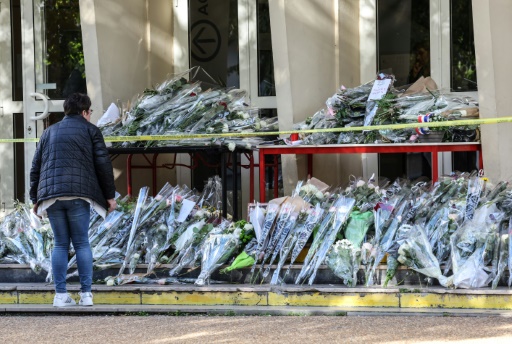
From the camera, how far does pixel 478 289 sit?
Result: 7.25 m

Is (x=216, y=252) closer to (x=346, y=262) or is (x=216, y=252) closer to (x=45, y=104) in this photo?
(x=346, y=262)

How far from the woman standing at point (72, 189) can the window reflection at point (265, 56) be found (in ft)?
13.6

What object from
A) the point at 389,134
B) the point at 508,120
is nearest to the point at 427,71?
the point at 389,134

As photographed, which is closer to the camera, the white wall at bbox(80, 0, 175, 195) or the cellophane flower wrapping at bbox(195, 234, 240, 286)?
the cellophane flower wrapping at bbox(195, 234, 240, 286)

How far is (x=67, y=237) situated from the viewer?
769cm

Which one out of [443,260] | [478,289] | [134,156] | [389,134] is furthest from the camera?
[134,156]

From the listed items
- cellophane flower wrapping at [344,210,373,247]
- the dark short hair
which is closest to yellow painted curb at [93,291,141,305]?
the dark short hair

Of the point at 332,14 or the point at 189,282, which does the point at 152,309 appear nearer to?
the point at 189,282

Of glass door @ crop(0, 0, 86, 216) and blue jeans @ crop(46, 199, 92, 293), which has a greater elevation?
glass door @ crop(0, 0, 86, 216)

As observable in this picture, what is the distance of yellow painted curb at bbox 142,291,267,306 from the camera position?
Answer: 300 inches

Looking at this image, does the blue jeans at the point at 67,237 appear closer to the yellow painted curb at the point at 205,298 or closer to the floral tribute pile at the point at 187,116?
the yellow painted curb at the point at 205,298

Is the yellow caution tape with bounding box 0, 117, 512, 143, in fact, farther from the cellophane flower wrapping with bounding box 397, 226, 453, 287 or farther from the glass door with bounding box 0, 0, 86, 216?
the glass door with bounding box 0, 0, 86, 216

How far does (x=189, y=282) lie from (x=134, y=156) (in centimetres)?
358

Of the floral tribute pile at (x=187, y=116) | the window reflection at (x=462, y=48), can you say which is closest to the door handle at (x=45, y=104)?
the floral tribute pile at (x=187, y=116)
